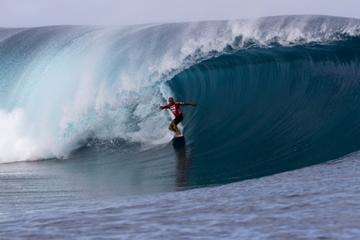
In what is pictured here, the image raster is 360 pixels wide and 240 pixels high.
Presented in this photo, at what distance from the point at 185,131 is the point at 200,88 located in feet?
10.0

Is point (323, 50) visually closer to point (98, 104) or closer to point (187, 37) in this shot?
point (187, 37)

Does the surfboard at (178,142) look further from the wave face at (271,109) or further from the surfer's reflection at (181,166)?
the wave face at (271,109)

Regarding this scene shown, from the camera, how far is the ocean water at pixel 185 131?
23.0ft

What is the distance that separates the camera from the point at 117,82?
1720 centimetres

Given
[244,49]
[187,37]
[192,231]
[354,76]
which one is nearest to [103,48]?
[187,37]

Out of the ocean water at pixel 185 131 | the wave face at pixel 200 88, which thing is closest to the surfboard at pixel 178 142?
the ocean water at pixel 185 131

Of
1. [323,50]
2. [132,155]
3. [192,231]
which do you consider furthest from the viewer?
[323,50]

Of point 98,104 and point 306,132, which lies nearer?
point 306,132

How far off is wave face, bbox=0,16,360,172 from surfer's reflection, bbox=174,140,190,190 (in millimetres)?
198

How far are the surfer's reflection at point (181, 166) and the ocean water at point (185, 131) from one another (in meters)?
0.03

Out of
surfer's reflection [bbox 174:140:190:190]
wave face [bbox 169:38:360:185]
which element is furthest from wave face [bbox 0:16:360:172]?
surfer's reflection [bbox 174:140:190:190]

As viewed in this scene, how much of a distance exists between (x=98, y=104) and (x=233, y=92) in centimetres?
290

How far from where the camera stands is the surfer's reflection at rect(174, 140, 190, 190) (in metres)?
10.2

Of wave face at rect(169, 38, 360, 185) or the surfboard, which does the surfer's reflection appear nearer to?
the surfboard
